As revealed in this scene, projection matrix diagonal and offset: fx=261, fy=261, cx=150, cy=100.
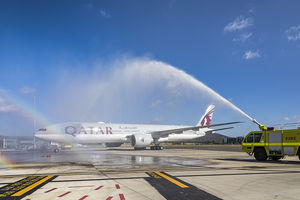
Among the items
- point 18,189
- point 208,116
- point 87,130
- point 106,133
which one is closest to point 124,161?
point 18,189

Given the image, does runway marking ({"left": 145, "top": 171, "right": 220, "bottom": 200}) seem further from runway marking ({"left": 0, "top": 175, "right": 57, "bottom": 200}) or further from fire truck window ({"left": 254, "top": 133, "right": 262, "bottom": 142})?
fire truck window ({"left": 254, "top": 133, "right": 262, "bottom": 142})

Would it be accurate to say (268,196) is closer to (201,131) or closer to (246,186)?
(246,186)

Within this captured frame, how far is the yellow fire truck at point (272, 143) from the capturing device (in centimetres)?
1698

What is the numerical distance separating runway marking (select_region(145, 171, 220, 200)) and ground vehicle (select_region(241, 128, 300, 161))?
1080cm

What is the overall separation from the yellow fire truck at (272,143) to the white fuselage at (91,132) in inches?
1020

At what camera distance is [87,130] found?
1578 inches

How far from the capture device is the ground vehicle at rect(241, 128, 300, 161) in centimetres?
1698

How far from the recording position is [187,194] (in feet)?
24.8

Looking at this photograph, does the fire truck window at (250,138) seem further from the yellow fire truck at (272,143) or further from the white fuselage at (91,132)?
the white fuselage at (91,132)

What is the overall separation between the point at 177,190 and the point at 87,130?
111 ft

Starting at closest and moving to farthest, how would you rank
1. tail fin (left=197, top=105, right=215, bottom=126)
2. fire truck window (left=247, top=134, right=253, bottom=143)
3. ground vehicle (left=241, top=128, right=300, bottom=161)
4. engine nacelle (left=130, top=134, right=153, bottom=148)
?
ground vehicle (left=241, top=128, right=300, bottom=161) < fire truck window (left=247, top=134, right=253, bottom=143) < engine nacelle (left=130, top=134, right=153, bottom=148) < tail fin (left=197, top=105, right=215, bottom=126)

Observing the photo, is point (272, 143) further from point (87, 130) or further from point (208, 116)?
point (208, 116)

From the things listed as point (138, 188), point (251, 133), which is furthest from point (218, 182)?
point (251, 133)

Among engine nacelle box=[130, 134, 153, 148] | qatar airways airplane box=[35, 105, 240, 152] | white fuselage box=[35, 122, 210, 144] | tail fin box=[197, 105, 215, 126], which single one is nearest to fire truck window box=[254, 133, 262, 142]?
qatar airways airplane box=[35, 105, 240, 152]
